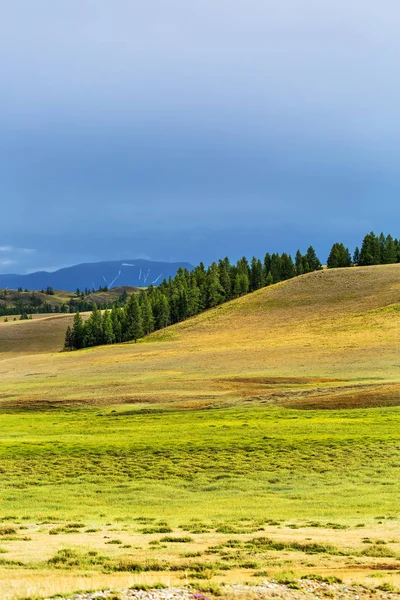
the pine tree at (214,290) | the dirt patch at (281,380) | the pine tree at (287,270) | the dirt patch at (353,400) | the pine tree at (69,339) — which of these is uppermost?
the pine tree at (287,270)

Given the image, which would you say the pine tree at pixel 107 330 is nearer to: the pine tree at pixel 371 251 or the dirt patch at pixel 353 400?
the pine tree at pixel 371 251

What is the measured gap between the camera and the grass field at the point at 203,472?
17.0 metres

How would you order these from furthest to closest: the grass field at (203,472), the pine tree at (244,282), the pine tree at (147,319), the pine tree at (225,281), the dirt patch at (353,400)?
the pine tree at (244,282), the pine tree at (225,281), the pine tree at (147,319), the dirt patch at (353,400), the grass field at (203,472)

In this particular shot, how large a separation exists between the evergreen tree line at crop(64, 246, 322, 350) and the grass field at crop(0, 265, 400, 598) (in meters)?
61.6

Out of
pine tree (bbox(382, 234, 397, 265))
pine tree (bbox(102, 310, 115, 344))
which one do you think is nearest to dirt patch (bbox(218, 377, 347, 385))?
pine tree (bbox(102, 310, 115, 344))

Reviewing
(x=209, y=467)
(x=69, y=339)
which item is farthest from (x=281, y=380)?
(x=69, y=339)

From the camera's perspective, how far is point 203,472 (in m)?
34.6

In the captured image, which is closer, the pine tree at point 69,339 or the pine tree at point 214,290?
the pine tree at point 69,339

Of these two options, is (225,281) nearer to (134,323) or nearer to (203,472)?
(134,323)

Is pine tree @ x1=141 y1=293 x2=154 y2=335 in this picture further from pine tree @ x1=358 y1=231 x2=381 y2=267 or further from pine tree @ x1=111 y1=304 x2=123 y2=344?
pine tree @ x1=358 y1=231 x2=381 y2=267

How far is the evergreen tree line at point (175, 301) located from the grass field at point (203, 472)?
61.6 metres

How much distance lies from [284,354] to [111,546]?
3226 inches

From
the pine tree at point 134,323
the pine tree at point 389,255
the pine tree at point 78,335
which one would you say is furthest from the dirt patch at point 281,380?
the pine tree at point 389,255

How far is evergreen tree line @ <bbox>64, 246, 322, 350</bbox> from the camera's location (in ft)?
522
